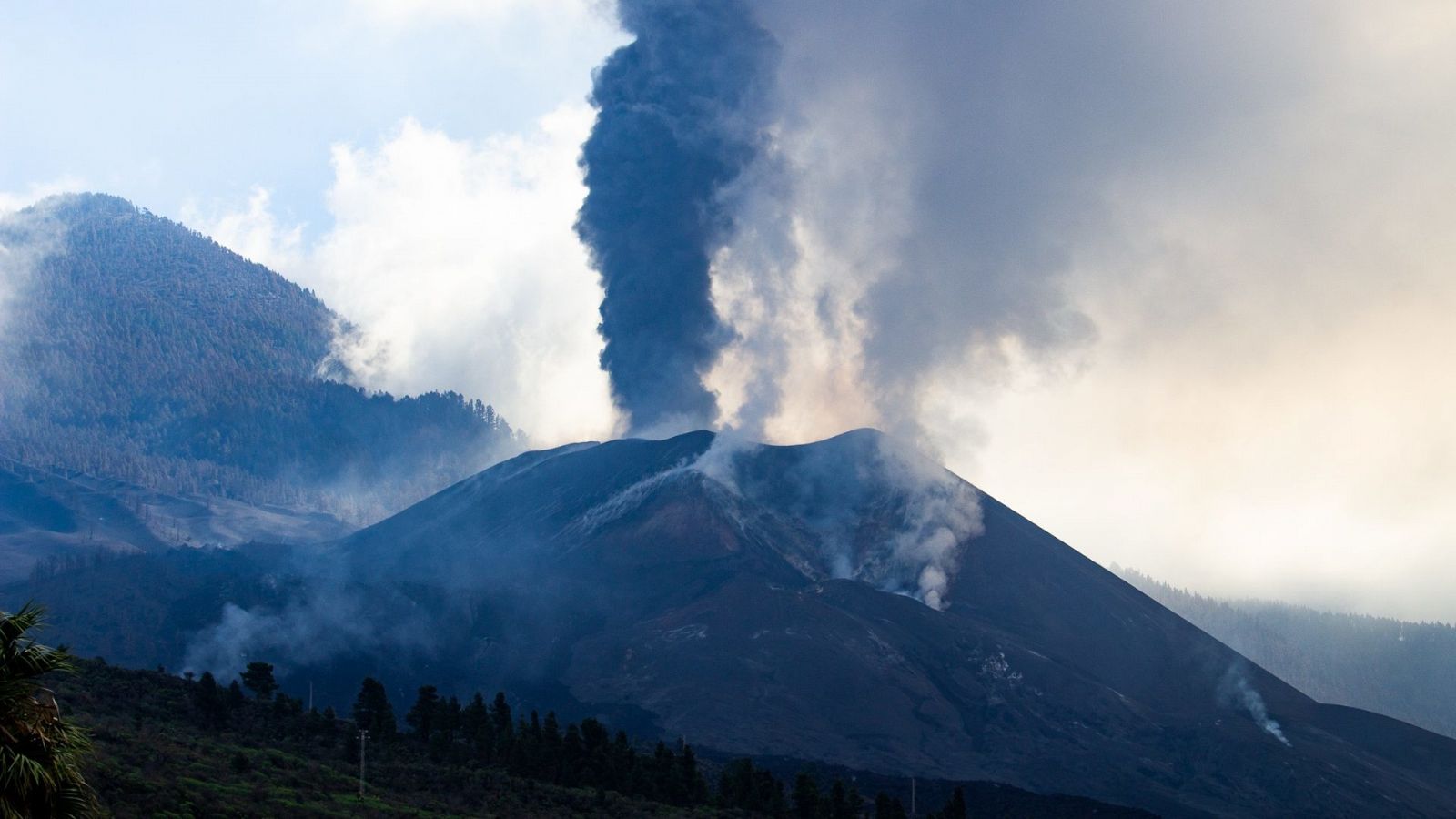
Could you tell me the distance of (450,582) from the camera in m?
175

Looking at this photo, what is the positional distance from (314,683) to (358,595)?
2490 cm

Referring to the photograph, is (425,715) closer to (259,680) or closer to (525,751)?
(525,751)

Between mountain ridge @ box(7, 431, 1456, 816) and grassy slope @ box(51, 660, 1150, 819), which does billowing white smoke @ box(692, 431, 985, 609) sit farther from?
grassy slope @ box(51, 660, 1150, 819)

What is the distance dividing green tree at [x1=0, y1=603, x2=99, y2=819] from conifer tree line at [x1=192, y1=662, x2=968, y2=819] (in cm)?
5761

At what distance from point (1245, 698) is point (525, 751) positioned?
104447 millimetres

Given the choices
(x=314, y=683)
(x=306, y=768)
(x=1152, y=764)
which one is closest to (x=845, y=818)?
(x=306, y=768)

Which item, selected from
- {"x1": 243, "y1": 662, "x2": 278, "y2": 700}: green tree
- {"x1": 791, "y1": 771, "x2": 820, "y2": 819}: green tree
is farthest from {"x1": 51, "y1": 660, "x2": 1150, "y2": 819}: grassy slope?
{"x1": 791, "y1": 771, "x2": 820, "y2": 819}: green tree

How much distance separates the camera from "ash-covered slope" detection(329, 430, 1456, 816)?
13550cm

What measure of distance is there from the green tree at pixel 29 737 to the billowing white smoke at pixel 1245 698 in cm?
14771

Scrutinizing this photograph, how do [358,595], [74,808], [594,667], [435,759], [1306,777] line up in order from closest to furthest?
[74,808] → [435,759] → [1306,777] → [594,667] → [358,595]

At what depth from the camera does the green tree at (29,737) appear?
2300 centimetres

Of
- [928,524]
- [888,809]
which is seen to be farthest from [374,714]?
[928,524]

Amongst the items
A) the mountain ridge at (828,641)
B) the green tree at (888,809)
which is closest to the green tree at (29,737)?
the green tree at (888,809)

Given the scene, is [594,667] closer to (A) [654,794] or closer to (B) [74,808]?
(A) [654,794]
